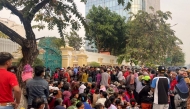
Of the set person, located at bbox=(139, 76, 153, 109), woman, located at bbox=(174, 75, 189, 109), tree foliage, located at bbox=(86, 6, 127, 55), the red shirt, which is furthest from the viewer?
tree foliage, located at bbox=(86, 6, 127, 55)

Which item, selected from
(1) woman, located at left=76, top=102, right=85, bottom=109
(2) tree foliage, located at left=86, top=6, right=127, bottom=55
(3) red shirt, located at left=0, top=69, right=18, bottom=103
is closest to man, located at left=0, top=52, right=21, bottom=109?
(3) red shirt, located at left=0, top=69, right=18, bottom=103

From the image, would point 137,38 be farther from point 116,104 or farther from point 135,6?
point 135,6

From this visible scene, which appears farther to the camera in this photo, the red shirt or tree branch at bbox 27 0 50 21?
tree branch at bbox 27 0 50 21

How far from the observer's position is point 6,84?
3.39 metres

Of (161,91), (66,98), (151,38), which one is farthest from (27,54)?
(151,38)

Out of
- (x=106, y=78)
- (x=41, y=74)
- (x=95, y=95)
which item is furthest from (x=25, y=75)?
(x=106, y=78)

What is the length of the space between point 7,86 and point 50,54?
1180 centimetres

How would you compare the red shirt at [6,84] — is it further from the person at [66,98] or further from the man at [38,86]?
the person at [66,98]

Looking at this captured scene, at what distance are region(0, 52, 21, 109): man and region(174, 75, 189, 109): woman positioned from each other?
4992mm

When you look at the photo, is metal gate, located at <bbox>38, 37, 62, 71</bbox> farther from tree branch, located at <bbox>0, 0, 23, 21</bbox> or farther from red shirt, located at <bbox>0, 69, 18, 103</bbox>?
red shirt, located at <bbox>0, 69, 18, 103</bbox>

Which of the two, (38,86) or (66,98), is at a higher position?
(38,86)

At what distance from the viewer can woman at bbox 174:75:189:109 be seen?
276 inches

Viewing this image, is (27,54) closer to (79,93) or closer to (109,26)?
(79,93)

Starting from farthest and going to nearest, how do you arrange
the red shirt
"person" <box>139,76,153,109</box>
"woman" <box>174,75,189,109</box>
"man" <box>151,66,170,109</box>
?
"woman" <box>174,75,189,109</box> < "person" <box>139,76,153,109</box> < "man" <box>151,66,170,109</box> < the red shirt
